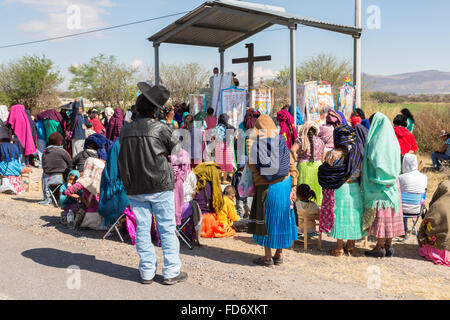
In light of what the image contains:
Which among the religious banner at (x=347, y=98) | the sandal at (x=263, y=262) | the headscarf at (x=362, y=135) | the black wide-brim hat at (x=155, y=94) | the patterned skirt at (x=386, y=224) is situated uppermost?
the religious banner at (x=347, y=98)

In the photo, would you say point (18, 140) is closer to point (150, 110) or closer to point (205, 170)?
point (205, 170)

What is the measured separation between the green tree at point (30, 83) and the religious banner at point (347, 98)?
95.4ft

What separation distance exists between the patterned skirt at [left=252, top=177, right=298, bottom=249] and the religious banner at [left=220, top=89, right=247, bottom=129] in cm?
694

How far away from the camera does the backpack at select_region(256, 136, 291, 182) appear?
530 cm

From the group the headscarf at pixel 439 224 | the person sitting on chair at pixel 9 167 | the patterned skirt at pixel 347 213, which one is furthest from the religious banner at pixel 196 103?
the headscarf at pixel 439 224

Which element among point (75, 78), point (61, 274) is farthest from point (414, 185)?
point (75, 78)

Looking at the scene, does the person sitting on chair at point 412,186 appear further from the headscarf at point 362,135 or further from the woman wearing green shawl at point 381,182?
the headscarf at point 362,135

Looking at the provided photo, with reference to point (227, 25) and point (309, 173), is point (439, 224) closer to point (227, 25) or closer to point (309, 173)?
point (309, 173)

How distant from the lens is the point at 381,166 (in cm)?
569

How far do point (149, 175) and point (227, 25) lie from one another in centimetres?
978

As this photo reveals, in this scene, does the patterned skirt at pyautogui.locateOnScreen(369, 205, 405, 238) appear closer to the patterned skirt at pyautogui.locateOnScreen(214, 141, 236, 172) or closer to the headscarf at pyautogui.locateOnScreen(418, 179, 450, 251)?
the headscarf at pyautogui.locateOnScreen(418, 179, 450, 251)

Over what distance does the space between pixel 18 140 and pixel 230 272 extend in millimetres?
8831

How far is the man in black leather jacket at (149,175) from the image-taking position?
467 cm

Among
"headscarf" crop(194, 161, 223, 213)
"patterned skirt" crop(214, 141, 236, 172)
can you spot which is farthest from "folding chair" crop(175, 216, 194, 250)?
"patterned skirt" crop(214, 141, 236, 172)
